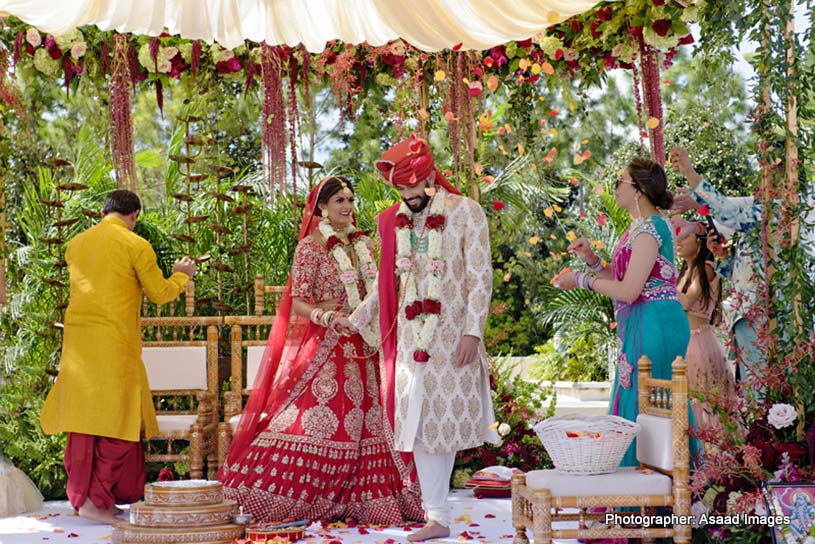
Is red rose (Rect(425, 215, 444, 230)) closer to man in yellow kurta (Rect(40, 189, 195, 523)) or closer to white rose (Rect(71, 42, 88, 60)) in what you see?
man in yellow kurta (Rect(40, 189, 195, 523))

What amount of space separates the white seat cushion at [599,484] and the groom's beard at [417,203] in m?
1.54

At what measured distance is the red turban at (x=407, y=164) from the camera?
16.2ft

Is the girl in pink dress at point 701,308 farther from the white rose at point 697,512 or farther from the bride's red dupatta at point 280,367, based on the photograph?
the bride's red dupatta at point 280,367

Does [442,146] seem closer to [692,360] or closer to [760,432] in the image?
[692,360]

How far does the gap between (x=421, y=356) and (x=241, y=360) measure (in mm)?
1959

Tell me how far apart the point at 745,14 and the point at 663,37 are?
1.77m

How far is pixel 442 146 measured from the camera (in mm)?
16453

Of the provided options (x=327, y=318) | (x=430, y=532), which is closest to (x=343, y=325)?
(x=327, y=318)

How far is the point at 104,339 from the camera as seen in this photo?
5668 millimetres

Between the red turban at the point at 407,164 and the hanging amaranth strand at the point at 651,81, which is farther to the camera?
the hanging amaranth strand at the point at 651,81

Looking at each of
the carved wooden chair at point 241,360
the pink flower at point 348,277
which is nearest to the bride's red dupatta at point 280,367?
the pink flower at point 348,277

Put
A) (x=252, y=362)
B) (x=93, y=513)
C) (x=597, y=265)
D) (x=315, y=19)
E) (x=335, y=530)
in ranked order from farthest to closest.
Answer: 1. (x=315, y=19)
2. (x=252, y=362)
3. (x=93, y=513)
4. (x=335, y=530)
5. (x=597, y=265)

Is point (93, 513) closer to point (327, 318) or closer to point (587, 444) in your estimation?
point (327, 318)

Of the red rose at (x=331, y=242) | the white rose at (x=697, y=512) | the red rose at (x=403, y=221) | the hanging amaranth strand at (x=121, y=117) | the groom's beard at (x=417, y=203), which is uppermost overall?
→ the hanging amaranth strand at (x=121, y=117)
